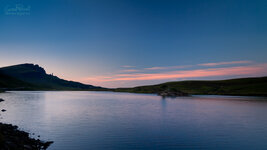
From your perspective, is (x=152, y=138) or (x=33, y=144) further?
(x=152, y=138)

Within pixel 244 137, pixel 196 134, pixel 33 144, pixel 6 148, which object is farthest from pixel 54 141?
pixel 244 137

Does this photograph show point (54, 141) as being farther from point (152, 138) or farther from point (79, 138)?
point (152, 138)

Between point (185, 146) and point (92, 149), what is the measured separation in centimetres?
1395

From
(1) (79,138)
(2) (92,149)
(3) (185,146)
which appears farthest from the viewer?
(1) (79,138)

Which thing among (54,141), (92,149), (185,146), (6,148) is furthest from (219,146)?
(6,148)

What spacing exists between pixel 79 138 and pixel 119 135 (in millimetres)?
7073

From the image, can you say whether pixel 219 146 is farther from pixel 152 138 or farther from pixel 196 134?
pixel 152 138

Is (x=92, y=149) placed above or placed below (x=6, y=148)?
below

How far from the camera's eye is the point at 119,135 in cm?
3334

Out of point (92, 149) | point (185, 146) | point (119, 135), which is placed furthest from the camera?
point (119, 135)

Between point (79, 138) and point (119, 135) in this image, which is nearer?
point (79, 138)

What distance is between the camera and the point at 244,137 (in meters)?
33.5

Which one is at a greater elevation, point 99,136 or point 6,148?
point 6,148

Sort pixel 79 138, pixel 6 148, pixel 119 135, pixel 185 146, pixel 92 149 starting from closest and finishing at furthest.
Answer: pixel 6 148
pixel 92 149
pixel 185 146
pixel 79 138
pixel 119 135
